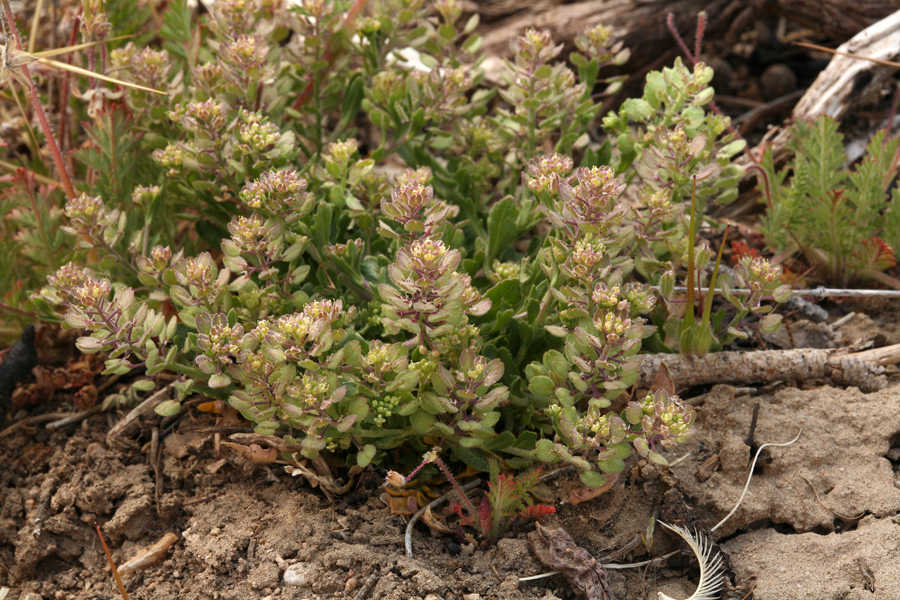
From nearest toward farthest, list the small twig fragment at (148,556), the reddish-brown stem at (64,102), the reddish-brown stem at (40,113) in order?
the small twig fragment at (148,556)
the reddish-brown stem at (40,113)
the reddish-brown stem at (64,102)

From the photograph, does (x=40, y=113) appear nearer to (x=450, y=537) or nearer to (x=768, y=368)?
(x=450, y=537)

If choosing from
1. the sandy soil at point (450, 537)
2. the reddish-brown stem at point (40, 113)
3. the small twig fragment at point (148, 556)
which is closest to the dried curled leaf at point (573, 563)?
the sandy soil at point (450, 537)

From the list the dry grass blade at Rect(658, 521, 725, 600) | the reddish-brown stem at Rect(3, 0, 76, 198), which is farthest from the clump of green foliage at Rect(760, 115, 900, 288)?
the reddish-brown stem at Rect(3, 0, 76, 198)

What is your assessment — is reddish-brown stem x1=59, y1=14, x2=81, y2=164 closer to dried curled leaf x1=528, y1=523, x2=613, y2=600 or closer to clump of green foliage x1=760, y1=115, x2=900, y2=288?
dried curled leaf x1=528, y1=523, x2=613, y2=600

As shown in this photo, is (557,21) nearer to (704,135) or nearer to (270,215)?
(704,135)

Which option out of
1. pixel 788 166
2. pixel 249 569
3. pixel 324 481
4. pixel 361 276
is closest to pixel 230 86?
pixel 361 276

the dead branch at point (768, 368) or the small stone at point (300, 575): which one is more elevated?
the dead branch at point (768, 368)

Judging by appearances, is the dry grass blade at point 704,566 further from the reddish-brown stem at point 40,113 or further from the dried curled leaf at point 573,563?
the reddish-brown stem at point 40,113

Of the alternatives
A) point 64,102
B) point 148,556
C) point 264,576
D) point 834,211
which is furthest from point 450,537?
point 64,102
